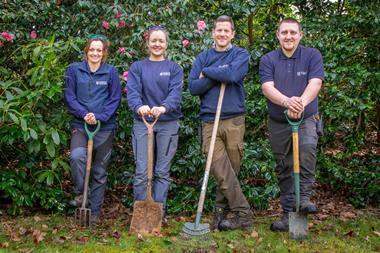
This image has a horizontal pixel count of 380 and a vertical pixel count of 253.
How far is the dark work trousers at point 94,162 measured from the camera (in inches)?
210

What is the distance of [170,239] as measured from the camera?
489 centimetres

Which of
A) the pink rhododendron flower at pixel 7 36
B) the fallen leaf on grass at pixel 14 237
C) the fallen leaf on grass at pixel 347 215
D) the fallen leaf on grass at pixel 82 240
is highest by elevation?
the pink rhododendron flower at pixel 7 36

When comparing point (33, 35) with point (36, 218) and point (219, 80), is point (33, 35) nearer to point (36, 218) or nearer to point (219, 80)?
point (36, 218)

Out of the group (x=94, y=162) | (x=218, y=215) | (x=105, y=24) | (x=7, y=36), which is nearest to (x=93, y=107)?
(x=94, y=162)

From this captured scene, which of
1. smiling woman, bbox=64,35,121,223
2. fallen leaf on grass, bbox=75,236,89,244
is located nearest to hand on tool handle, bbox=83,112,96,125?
smiling woman, bbox=64,35,121,223

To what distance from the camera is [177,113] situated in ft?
17.5

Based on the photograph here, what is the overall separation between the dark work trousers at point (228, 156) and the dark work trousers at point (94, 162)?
43.2 inches

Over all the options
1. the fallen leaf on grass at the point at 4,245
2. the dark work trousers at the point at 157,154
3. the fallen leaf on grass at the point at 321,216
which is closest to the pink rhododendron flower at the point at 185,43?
the dark work trousers at the point at 157,154

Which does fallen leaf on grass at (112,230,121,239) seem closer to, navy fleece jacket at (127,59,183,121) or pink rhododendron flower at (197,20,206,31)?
navy fleece jacket at (127,59,183,121)

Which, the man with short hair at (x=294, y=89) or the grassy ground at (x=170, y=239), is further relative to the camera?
the man with short hair at (x=294, y=89)

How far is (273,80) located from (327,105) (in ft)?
5.90

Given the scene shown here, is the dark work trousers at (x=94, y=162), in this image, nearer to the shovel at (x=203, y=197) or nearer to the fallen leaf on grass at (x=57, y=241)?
the fallen leaf on grass at (x=57, y=241)

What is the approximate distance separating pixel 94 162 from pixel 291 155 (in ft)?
6.81

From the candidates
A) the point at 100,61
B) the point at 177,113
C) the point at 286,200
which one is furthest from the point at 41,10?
the point at 286,200
